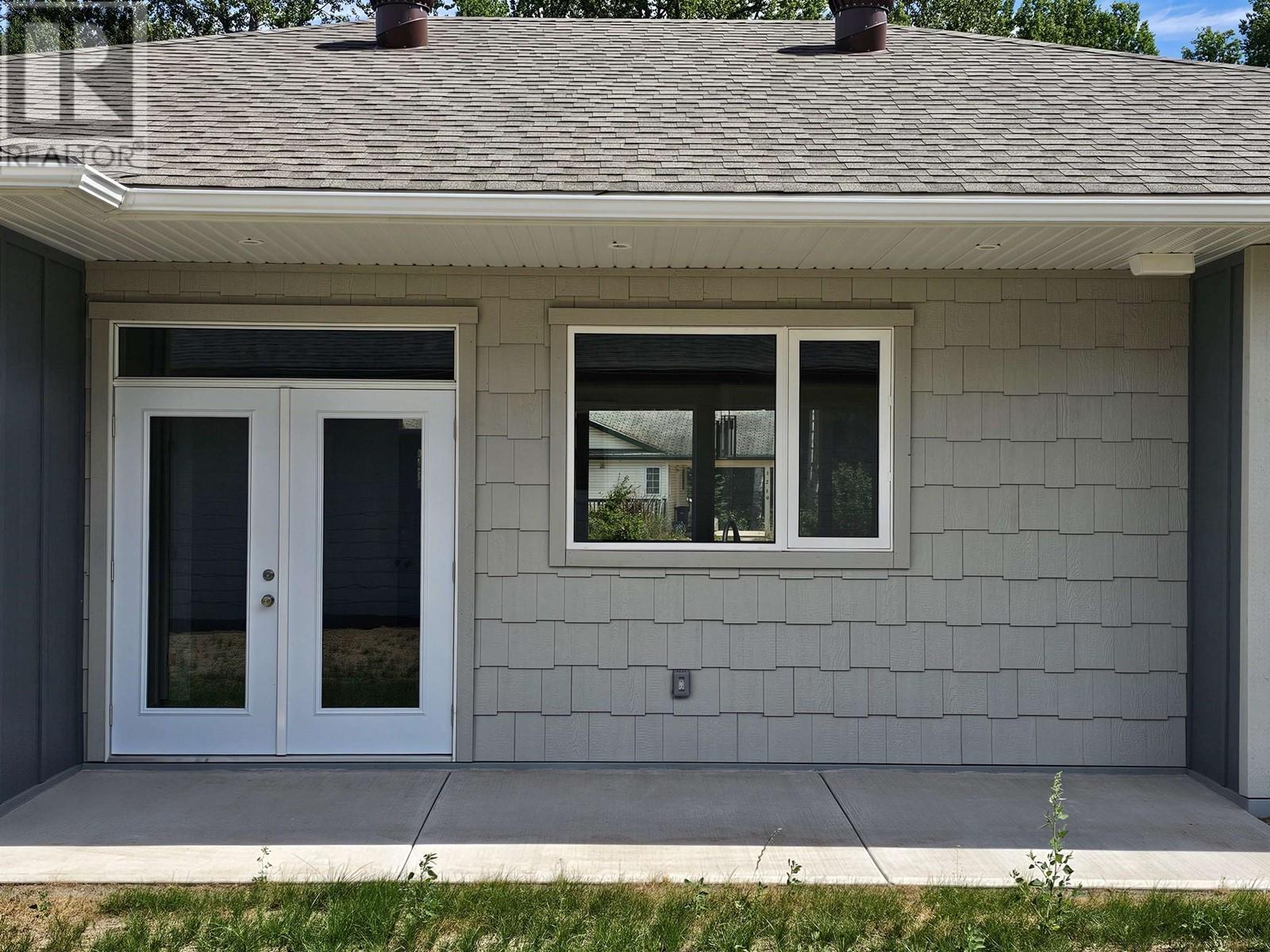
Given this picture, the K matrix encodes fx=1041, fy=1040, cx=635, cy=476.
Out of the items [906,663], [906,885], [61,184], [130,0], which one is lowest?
[906,885]

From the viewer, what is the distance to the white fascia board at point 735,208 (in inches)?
182

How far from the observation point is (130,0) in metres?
17.3

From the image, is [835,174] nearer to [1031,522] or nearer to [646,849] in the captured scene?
[1031,522]

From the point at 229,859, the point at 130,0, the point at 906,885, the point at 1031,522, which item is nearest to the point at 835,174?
the point at 1031,522

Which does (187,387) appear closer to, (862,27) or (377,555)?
(377,555)

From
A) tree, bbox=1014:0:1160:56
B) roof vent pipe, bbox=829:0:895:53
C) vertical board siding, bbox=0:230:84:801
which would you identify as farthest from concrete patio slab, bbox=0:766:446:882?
tree, bbox=1014:0:1160:56

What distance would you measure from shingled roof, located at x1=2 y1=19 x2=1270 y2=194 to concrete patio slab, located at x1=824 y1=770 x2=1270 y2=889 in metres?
2.92

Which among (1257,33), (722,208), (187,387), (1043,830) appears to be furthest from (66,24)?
(1257,33)

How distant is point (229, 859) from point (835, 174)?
159 inches

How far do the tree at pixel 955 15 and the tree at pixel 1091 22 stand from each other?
165 cm

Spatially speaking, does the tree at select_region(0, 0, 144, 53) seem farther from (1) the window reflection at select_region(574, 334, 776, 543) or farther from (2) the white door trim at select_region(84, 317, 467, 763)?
(1) the window reflection at select_region(574, 334, 776, 543)

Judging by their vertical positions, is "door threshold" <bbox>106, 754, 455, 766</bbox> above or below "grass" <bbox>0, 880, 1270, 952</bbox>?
above

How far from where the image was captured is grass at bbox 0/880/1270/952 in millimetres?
3541

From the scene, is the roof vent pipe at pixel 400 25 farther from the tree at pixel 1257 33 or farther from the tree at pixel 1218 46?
the tree at pixel 1218 46
